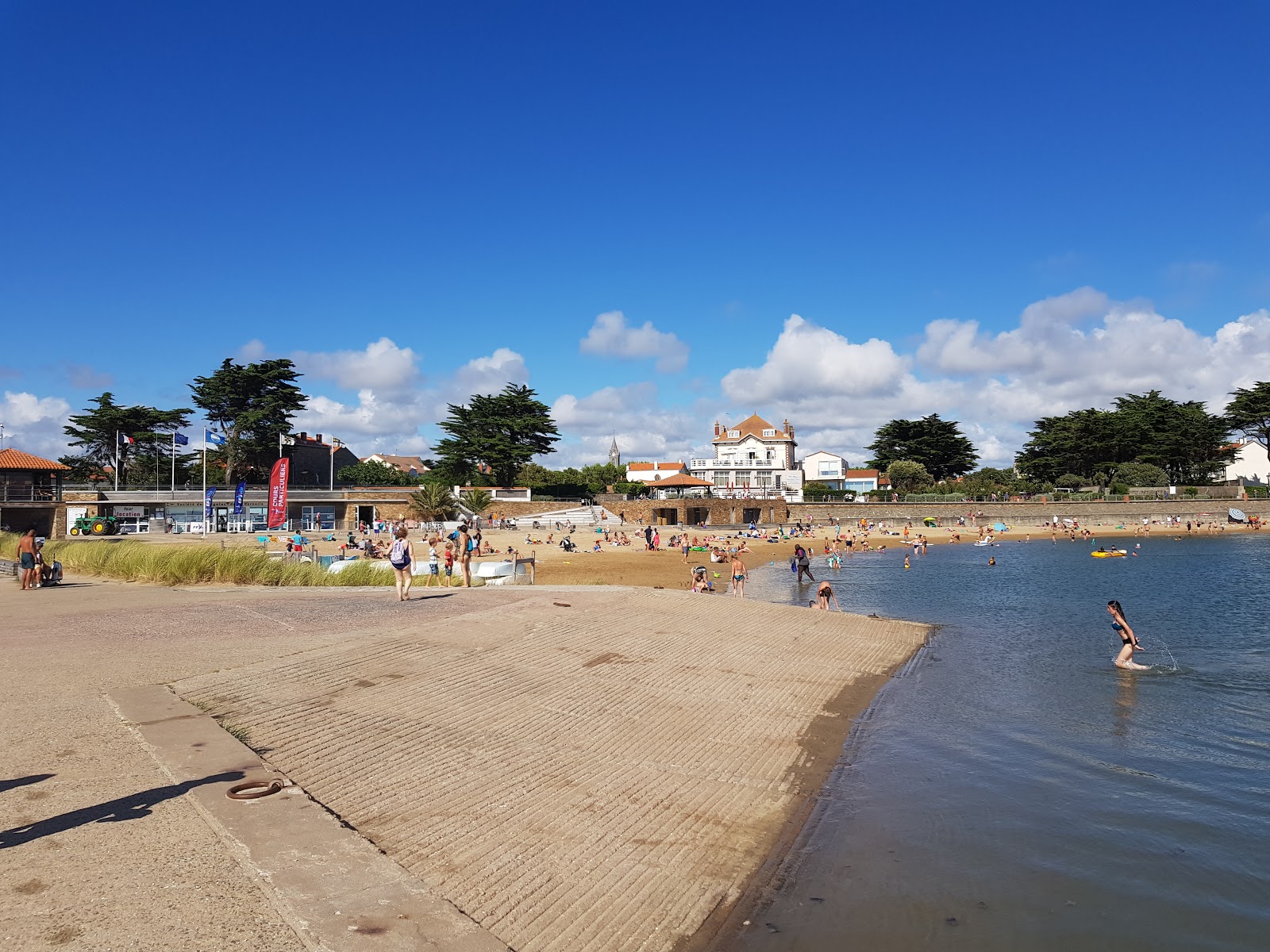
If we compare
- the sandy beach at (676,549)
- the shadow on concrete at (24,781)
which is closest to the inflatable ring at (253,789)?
the shadow on concrete at (24,781)

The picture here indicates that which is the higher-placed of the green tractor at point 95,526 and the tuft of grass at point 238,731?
the green tractor at point 95,526

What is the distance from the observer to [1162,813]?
8656 millimetres

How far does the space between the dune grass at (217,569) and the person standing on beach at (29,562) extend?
96.0 inches

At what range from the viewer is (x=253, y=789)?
6.50m

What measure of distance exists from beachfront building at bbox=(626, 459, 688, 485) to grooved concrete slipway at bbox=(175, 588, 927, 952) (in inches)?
3787

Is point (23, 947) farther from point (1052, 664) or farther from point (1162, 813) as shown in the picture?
point (1052, 664)

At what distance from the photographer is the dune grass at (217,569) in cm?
2119

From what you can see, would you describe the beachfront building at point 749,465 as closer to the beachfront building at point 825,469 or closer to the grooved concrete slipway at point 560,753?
the beachfront building at point 825,469

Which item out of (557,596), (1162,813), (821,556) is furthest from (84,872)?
(821,556)

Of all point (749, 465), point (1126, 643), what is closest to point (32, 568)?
point (1126, 643)

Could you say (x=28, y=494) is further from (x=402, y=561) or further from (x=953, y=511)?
(x=953, y=511)

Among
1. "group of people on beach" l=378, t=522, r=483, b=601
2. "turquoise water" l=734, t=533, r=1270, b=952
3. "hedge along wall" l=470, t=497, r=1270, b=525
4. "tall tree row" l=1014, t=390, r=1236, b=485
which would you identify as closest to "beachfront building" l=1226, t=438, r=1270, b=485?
"tall tree row" l=1014, t=390, r=1236, b=485

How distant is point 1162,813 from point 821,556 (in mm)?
43084

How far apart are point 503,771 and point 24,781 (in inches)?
157
